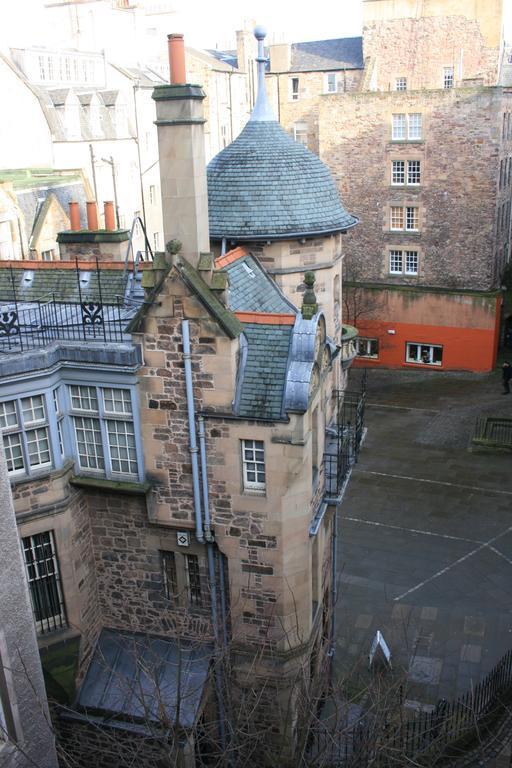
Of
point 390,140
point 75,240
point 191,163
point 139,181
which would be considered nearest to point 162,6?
point 139,181

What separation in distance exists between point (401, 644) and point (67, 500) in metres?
9.89

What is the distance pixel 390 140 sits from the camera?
40.3 meters

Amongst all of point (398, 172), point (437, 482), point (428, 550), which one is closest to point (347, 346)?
point (437, 482)

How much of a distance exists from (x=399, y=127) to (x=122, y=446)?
31453 millimetres

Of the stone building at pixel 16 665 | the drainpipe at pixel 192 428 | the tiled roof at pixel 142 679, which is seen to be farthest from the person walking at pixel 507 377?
the stone building at pixel 16 665

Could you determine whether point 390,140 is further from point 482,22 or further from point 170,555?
point 170,555

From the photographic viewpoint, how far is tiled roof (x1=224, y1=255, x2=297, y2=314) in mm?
15797

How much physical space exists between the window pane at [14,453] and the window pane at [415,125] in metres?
32.2

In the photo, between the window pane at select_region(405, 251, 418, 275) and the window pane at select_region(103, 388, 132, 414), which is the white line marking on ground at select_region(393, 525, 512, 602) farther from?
the window pane at select_region(405, 251, 418, 275)

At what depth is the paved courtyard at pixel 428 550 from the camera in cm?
1895

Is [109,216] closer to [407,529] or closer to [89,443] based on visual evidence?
[89,443]

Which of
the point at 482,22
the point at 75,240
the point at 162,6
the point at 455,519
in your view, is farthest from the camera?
the point at 162,6

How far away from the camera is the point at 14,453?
13430 mm

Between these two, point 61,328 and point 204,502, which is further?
point 61,328
